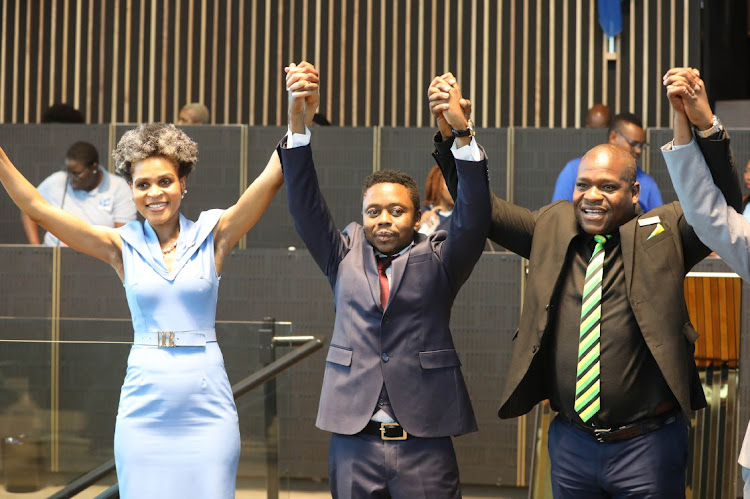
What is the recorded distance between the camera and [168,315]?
2637 mm

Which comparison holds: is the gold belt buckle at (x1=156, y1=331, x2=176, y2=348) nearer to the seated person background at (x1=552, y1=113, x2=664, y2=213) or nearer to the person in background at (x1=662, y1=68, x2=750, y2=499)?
the person in background at (x1=662, y1=68, x2=750, y2=499)

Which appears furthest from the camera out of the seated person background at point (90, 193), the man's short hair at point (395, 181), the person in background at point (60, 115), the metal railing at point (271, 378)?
the person in background at point (60, 115)

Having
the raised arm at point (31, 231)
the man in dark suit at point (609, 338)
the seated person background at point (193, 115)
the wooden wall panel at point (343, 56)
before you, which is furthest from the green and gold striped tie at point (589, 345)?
the wooden wall panel at point (343, 56)

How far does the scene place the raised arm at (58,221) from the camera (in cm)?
266

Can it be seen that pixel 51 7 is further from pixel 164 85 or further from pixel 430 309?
pixel 430 309

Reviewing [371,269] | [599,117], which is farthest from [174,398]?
[599,117]

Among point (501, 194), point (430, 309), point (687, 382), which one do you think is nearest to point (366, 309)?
point (430, 309)

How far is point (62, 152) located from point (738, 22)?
5.60m

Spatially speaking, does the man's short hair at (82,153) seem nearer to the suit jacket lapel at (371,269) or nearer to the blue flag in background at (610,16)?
the suit jacket lapel at (371,269)

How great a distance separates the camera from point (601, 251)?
2.72 metres

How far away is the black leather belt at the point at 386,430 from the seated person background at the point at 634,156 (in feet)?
7.06

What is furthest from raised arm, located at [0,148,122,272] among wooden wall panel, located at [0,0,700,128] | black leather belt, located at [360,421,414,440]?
wooden wall panel, located at [0,0,700,128]

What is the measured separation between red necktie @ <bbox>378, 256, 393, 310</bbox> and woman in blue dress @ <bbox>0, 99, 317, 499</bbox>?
355 mm

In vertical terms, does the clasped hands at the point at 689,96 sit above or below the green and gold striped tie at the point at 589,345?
above
